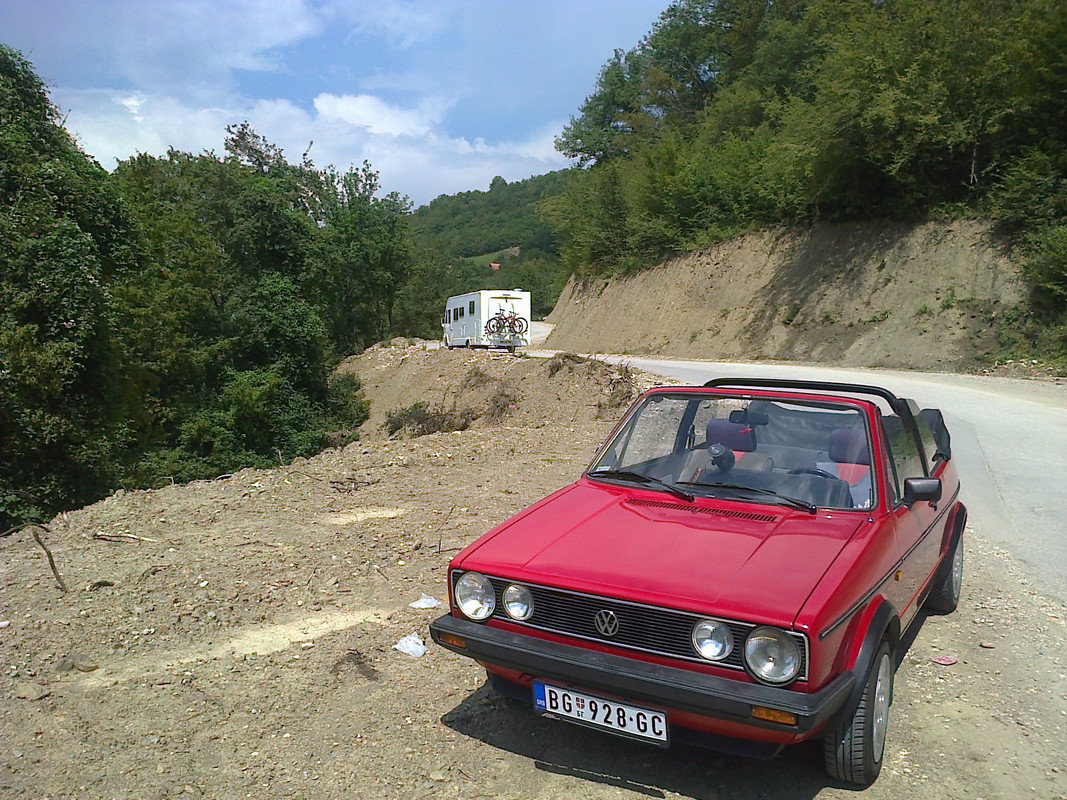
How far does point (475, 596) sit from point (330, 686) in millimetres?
1183

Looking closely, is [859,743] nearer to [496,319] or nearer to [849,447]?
[849,447]

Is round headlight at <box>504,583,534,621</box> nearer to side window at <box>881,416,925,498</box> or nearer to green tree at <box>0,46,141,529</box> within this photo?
side window at <box>881,416,925,498</box>

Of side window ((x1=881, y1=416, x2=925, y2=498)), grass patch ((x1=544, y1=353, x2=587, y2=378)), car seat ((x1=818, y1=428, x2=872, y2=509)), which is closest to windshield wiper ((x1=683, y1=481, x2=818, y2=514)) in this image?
car seat ((x1=818, y1=428, x2=872, y2=509))

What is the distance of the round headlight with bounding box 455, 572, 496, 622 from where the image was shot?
3.41 m

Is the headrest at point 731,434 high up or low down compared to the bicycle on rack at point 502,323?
up

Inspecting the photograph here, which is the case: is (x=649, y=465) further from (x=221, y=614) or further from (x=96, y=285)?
(x=96, y=285)

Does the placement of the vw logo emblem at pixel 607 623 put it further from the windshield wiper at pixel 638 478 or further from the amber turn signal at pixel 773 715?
the windshield wiper at pixel 638 478

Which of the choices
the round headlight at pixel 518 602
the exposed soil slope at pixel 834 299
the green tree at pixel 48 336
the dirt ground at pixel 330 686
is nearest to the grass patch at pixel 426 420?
the green tree at pixel 48 336

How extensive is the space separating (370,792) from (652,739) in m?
1.18

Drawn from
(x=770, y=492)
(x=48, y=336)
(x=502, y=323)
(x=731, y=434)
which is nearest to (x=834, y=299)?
(x=502, y=323)

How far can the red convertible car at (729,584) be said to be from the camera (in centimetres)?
281

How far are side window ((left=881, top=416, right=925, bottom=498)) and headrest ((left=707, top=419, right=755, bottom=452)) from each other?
681 mm

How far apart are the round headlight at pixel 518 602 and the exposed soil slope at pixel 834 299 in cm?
2228

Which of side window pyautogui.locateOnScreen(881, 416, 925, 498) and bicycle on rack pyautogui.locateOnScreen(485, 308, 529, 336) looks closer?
side window pyautogui.locateOnScreen(881, 416, 925, 498)
